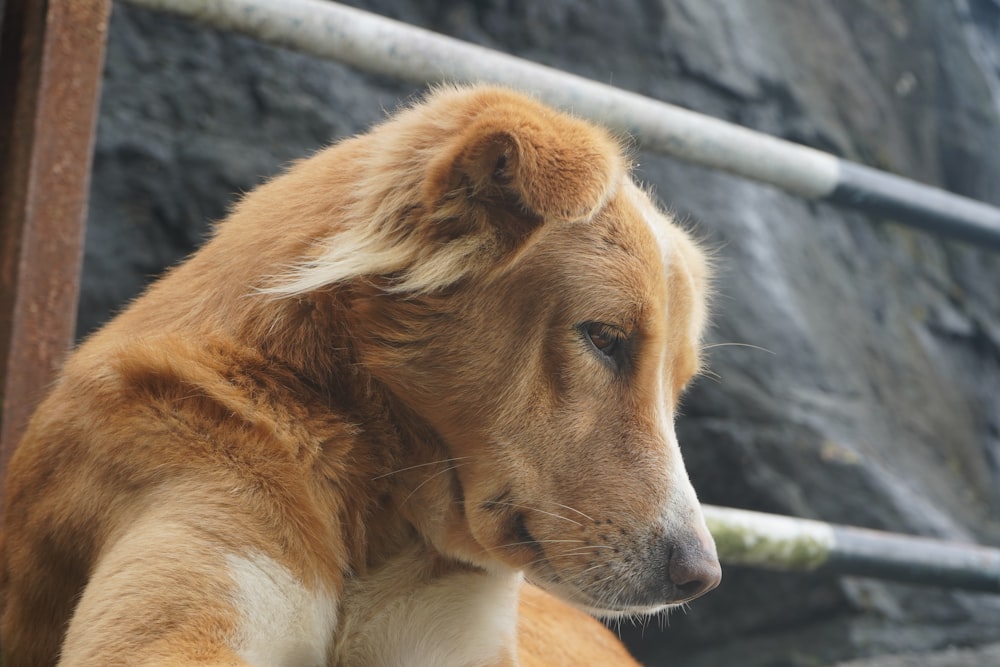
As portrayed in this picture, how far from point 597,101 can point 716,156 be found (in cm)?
46

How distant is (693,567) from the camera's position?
2.22 meters

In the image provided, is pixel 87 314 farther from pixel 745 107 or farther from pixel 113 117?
pixel 745 107

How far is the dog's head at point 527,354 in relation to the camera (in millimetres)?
2277

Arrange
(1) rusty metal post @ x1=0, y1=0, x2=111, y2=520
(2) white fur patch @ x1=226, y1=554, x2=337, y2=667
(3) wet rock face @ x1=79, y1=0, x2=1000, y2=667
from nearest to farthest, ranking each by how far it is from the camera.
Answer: (2) white fur patch @ x1=226, y1=554, x2=337, y2=667, (1) rusty metal post @ x1=0, y1=0, x2=111, y2=520, (3) wet rock face @ x1=79, y1=0, x2=1000, y2=667

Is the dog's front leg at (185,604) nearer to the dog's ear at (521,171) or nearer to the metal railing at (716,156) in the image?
the dog's ear at (521,171)

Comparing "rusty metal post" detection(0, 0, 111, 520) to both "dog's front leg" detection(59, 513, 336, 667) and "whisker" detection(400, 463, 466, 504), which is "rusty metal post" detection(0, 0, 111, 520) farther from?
"whisker" detection(400, 463, 466, 504)

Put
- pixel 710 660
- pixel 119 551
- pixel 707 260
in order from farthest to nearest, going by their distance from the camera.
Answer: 1. pixel 710 660
2. pixel 707 260
3. pixel 119 551

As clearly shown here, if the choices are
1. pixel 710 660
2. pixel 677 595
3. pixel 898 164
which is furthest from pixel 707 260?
pixel 898 164

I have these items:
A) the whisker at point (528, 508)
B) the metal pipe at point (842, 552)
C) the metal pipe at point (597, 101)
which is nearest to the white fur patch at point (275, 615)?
the whisker at point (528, 508)

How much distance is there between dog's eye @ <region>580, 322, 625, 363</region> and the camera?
2371 millimetres

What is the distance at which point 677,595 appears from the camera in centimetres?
227

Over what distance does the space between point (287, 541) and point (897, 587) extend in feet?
15.5

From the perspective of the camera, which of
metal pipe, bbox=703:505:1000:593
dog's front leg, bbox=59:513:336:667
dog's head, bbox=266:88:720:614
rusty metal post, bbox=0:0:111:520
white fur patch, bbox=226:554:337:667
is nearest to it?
dog's front leg, bbox=59:513:336:667

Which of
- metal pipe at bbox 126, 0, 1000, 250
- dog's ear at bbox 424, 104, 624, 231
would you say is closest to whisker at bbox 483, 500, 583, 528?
dog's ear at bbox 424, 104, 624, 231
